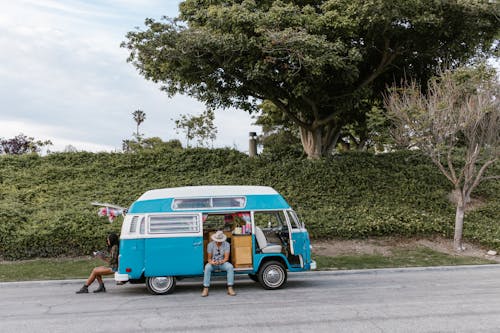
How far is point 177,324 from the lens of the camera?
26.7 feet

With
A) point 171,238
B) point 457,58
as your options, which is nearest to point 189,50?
point 171,238

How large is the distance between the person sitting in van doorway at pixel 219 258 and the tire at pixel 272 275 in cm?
82

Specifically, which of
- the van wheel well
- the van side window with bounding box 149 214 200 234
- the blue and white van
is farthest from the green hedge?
the van wheel well

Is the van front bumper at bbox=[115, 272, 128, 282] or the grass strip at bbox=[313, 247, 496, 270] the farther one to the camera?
the grass strip at bbox=[313, 247, 496, 270]

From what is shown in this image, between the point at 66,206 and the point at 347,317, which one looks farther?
the point at 66,206

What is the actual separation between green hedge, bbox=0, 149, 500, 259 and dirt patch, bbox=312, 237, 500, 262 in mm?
287

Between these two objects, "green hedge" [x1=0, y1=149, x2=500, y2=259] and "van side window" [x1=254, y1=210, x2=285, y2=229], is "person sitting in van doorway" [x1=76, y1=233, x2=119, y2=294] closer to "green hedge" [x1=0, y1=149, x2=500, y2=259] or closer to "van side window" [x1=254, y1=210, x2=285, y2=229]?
"van side window" [x1=254, y1=210, x2=285, y2=229]

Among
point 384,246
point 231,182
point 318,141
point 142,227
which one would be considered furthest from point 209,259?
point 318,141

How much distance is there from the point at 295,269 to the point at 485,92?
9612 mm

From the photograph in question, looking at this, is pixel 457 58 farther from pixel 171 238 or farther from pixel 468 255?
pixel 171 238

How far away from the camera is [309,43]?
16703 millimetres

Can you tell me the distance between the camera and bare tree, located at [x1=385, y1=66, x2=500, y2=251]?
16328mm

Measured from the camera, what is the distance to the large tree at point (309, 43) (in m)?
17.5

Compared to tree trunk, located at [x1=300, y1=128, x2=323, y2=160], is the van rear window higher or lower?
lower
